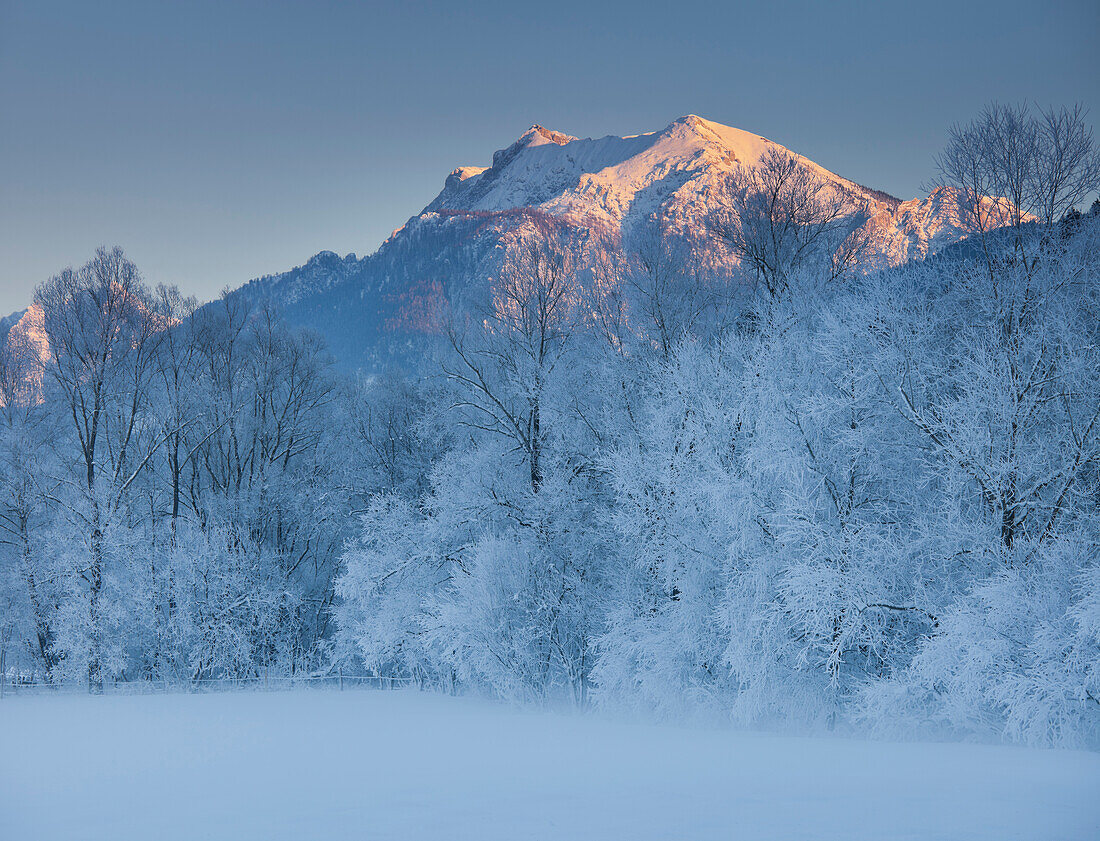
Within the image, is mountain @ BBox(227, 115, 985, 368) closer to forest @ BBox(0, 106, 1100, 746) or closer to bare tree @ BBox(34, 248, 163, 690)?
forest @ BBox(0, 106, 1100, 746)

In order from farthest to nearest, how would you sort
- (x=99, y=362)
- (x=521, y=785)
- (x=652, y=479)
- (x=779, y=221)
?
(x=99, y=362) → (x=779, y=221) → (x=652, y=479) → (x=521, y=785)

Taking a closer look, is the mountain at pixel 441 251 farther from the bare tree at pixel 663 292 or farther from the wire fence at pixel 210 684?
the bare tree at pixel 663 292

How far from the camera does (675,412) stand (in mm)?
20953

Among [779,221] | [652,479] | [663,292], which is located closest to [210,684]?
[652,479]

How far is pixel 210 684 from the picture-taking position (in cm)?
2972

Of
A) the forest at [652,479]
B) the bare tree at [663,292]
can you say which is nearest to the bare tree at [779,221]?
the forest at [652,479]

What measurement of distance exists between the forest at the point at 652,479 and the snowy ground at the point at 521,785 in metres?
2.17

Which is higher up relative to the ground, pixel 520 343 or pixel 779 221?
pixel 779 221

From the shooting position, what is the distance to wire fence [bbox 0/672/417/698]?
2748cm

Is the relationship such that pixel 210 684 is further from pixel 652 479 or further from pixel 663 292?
pixel 663 292

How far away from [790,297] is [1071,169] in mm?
6693

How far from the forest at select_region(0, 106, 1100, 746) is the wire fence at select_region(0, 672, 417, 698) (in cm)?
38

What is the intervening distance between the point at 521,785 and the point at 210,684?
22.1m

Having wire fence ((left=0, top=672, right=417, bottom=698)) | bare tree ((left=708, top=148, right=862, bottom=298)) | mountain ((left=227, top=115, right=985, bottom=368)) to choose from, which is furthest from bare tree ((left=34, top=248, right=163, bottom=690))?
mountain ((left=227, top=115, right=985, bottom=368))
